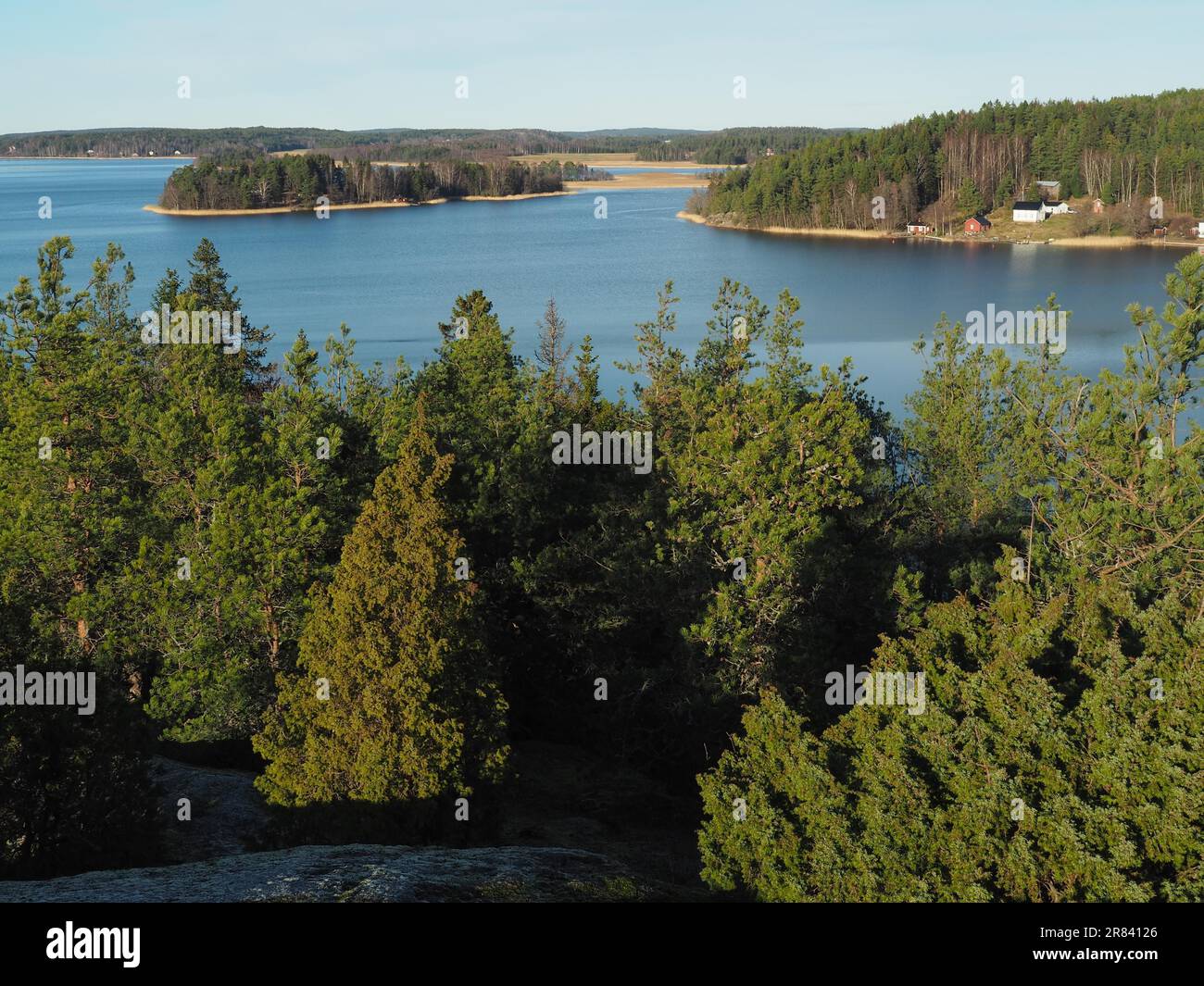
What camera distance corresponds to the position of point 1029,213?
137750mm

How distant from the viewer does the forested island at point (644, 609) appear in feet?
43.9

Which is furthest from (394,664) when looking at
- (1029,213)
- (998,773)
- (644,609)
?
(1029,213)

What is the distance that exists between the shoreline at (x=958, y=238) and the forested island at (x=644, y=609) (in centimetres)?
10479

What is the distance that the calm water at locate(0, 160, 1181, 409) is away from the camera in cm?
6650

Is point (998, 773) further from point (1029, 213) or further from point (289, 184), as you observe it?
point (289, 184)

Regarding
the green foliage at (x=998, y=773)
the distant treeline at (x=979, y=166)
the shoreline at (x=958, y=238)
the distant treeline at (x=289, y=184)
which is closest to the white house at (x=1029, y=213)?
the distant treeline at (x=979, y=166)

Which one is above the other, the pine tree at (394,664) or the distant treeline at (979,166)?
the distant treeline at (979,166)

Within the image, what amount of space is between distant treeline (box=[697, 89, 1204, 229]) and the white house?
5491 mm

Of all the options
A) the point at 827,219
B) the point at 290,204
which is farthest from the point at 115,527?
the point at 290,204

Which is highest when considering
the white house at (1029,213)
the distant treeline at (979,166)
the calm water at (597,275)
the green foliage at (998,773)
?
the distant treeline at (979,166)
